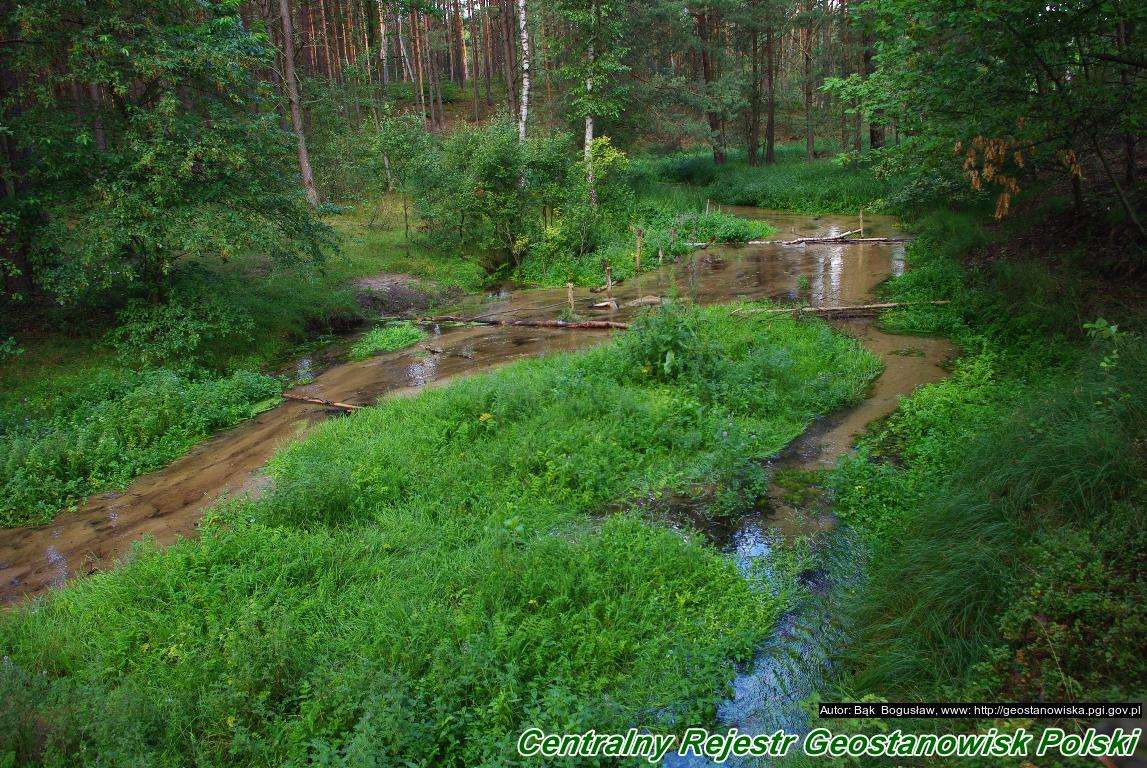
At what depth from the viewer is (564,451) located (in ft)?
23.9

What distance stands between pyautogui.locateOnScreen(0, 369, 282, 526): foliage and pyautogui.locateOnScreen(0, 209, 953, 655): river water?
29 centimetres

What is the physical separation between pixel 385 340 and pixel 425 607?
9517 mm

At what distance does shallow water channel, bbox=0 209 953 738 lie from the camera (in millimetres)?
4707

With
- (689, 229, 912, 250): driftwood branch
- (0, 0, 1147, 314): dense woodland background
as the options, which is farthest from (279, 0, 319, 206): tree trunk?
(689, 229, 912, 250): driftwood branch

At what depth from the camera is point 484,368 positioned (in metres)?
11.3

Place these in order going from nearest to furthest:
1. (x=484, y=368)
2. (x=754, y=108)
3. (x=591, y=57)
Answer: (x=484, y=368) < (x=591, y=57) < (x=754, y=108)

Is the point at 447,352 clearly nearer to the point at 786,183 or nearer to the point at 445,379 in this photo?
the point at 445,379

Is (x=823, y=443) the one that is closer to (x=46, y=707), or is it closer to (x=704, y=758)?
(x=704, y=758)

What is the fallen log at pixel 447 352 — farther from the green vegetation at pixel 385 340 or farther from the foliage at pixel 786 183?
the foliage at pixel 786 183

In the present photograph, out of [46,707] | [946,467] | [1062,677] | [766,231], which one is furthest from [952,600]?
[766,231]

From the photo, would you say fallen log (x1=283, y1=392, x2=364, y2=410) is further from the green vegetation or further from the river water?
the green vegetation

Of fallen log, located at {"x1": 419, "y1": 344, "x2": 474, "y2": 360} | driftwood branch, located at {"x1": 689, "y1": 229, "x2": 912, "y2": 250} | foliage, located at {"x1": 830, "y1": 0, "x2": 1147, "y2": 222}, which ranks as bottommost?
fallen log, located at {"x1": 419, "y1": 344, "x2": 474, "y2": 360}

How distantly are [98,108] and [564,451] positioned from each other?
35.8 ft

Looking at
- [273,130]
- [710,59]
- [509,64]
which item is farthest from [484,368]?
[710,59]
